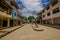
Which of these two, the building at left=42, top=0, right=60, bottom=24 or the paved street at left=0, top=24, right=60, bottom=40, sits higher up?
the building at left=42, top=0, right=60, bottom=24

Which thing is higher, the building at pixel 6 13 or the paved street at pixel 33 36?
the building at pixel 6 13

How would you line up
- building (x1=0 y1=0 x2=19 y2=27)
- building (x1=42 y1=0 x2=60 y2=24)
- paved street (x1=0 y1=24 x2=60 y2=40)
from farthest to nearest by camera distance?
building (x1=42 y1=0 x2=60 y2=24) → building (x1=0 y1=0 x2=19 y2=27) → paved street (x1=0 y1=24 x2=60 y2=40)

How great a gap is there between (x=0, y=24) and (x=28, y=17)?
9106 centimetres

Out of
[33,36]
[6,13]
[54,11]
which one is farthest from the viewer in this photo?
[54,11]

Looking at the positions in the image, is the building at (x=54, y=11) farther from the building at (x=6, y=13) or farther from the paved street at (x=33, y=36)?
the paved street at (x=33, y=36)

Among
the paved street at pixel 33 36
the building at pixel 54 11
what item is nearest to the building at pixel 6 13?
the paved street at pixel 33 36

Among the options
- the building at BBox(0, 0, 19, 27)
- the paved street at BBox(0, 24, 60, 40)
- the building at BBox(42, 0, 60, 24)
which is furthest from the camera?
the building at BBox(42, 0, 60, 24)

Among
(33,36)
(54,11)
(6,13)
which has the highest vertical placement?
(54,11)

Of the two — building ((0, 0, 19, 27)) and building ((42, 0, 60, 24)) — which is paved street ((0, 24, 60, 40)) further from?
building ((42, 0, 60, 24))

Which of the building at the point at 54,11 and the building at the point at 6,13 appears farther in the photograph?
the building at the point at 54,11

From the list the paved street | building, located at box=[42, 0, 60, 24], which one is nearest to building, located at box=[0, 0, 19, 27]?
the paved street

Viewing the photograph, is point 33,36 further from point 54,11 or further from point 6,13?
point 54,11

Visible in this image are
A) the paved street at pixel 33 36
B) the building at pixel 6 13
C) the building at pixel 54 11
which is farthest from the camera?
the building at pixel 54 11

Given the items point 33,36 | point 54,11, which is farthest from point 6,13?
point 54,11
